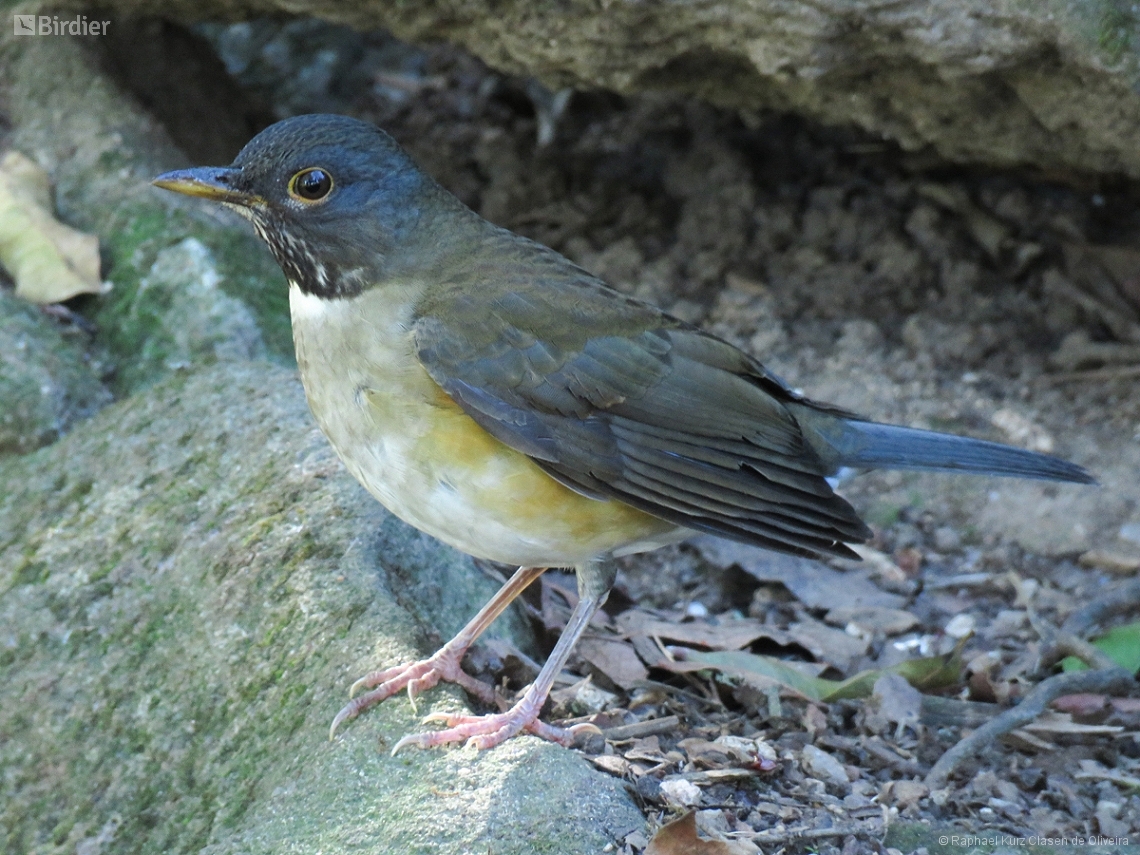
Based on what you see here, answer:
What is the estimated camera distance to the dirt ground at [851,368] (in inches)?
171

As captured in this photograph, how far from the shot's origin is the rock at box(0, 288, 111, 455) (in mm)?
5715

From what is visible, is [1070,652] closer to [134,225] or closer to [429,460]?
[429,460]

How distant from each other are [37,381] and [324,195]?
84.7 inches

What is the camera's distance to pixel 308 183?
438cm

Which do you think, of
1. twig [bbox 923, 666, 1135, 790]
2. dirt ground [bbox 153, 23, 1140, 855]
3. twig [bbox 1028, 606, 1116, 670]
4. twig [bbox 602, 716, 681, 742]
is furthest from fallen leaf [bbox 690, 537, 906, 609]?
twig [bbox 602, 716, 681, 742]

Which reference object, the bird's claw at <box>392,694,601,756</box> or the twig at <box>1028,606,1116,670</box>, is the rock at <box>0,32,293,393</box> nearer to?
the bird's claw at <box>392,694,601,756</box>

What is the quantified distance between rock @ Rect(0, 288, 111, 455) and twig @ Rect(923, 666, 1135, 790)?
395 centimetres

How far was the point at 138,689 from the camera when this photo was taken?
4539 millimetres

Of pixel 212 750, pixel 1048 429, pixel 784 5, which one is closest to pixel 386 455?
pixel 212 750

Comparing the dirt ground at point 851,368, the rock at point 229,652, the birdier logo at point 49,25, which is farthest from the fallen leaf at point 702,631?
the birdier logo at point 49,25

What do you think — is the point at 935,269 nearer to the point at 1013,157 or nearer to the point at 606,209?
the point at 1013,157

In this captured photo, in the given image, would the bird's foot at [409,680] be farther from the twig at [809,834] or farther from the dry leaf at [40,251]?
the dry leaf at [40,251]

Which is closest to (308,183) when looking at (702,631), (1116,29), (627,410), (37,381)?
(627,410)

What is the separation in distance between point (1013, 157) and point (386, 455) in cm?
372
